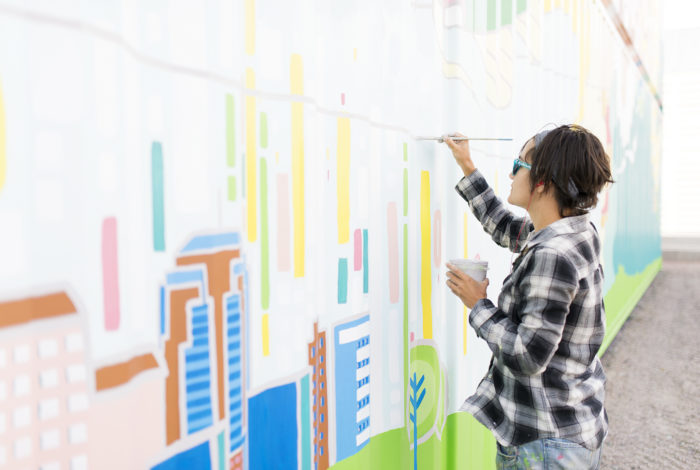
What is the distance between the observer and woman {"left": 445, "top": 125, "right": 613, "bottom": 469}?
1.08 metres

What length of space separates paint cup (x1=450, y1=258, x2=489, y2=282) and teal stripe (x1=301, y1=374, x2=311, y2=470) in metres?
0.48

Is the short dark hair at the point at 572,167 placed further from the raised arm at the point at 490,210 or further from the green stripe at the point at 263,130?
the green stripe at the point at 263,130

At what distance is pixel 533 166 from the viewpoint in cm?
120

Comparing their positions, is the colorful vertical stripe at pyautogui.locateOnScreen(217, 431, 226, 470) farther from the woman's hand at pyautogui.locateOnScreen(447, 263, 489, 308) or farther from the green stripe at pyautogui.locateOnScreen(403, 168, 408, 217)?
the green stripe at pyautogui.locateOnScreen(403, 168, 408, 217)

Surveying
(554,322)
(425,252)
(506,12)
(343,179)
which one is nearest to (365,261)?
(343,179)

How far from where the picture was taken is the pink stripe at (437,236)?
159 centimetres

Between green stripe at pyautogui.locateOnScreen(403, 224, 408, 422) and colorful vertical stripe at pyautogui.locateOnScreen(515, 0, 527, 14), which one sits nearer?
green stripe at pyautogui.locateOnScreen(403, 224, 408, 422)

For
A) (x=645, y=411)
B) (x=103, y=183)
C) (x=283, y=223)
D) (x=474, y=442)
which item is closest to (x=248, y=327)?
(x=283, y=223)

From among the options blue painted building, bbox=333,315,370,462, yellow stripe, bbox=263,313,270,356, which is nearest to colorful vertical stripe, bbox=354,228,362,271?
blue painted building, bbox=333,315,370,462

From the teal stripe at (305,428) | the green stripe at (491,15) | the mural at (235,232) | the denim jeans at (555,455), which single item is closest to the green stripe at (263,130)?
the mural at (235,232)

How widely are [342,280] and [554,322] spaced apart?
1.45ft

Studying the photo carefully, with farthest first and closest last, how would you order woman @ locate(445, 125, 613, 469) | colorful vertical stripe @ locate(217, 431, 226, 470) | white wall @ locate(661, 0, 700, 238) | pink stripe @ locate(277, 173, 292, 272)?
white wall @ locate(661, 0, 700, 238)
woman @ locate(445, 125, 613, 469)
pink stripe @ locate(277, 173, 292, 272)
colorful vertical stripe @ locate(217, 431, 226, 470)

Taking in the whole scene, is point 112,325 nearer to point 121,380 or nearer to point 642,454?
point 121,380

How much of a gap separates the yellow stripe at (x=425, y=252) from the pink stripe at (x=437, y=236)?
0.13 ft
